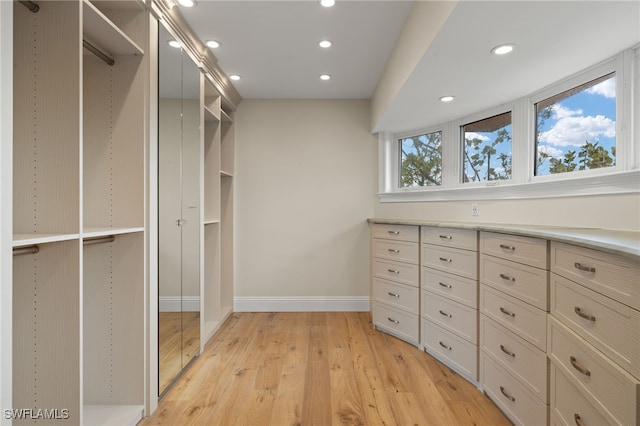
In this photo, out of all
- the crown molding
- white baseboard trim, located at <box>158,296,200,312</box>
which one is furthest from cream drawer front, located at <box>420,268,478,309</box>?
the crown molding

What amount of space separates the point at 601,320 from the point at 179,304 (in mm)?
2228

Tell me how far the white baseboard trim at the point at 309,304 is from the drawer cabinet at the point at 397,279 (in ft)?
1.78

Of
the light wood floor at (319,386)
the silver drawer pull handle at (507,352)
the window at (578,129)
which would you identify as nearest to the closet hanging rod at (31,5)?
the light wood floor at (319,386)

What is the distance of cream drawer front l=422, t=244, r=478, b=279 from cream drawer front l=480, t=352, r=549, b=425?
0.53 meters

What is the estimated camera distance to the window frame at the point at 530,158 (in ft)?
5.49

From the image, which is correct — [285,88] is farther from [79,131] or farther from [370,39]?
[79,131]

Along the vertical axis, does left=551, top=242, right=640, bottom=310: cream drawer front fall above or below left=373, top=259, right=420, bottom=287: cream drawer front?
above

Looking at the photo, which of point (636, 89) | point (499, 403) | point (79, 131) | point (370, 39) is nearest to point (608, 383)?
point (499, 403)

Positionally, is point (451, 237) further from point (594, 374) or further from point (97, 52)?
point (97, 52)

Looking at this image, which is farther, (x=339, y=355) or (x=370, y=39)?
(x=339, y=355)

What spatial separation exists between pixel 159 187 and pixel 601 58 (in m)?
2.61

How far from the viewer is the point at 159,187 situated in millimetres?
1923

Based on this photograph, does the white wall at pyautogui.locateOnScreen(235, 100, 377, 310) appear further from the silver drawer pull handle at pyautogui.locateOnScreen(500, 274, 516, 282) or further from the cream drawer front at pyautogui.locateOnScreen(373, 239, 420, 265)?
the silver drawer pull handle at pyautogui.locateOnScreen(500, 274, 516, 282)

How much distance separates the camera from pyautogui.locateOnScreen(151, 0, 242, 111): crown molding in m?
1.93
